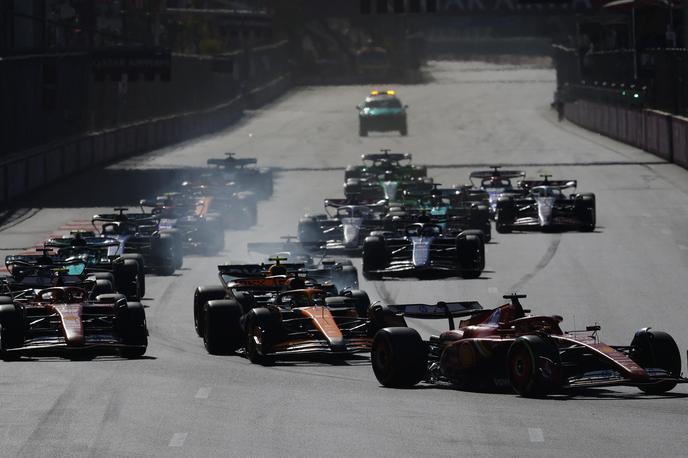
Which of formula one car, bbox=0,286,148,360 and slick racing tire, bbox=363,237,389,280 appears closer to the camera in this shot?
formula one car, bbox=0,286,148,360

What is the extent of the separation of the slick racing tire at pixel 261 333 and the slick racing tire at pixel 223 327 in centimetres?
93

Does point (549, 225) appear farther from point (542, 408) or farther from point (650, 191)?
point (542, 408)

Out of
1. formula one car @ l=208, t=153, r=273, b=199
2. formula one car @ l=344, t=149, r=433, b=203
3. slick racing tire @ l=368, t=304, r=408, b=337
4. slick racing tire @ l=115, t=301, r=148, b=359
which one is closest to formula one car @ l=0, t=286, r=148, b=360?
slick racing tire @ l=115, t=301, r=148, b=359

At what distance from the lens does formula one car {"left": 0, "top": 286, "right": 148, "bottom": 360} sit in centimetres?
2261

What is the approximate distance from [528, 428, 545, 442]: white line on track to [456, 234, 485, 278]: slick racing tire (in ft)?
53.6

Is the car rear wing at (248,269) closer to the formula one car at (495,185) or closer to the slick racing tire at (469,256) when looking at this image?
the slick racing tire at (469,256)

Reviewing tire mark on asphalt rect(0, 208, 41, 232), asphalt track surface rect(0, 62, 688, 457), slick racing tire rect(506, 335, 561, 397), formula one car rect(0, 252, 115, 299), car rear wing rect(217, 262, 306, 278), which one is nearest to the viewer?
asphalt track surface rect(0, 62, 688, 457)

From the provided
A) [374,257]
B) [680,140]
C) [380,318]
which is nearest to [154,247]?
[374,257]

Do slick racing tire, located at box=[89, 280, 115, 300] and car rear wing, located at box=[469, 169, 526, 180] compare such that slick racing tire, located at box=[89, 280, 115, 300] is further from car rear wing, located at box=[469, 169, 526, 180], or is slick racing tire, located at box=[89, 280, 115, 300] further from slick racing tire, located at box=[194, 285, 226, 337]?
car rear wing, located at box=[469, 169, 526, 180]

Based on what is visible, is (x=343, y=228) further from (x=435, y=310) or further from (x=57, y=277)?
(x=435, y=310)

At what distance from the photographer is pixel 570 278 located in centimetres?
3331

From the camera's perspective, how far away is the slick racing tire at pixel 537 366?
60.6 ft

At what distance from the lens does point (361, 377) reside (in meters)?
21.1

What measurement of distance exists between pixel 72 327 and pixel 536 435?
344 inches
